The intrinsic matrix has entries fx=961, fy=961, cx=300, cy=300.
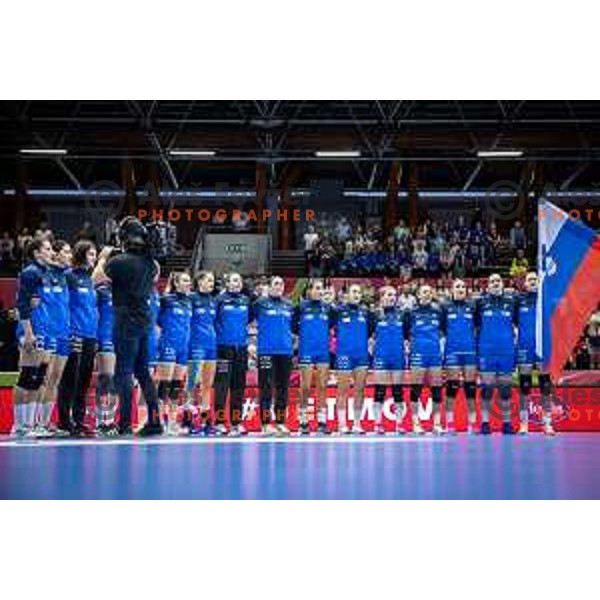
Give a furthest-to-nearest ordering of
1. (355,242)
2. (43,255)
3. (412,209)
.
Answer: (412,209) → (355,242) → (43,255)

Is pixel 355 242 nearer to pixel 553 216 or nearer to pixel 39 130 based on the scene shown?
pixel 39 130

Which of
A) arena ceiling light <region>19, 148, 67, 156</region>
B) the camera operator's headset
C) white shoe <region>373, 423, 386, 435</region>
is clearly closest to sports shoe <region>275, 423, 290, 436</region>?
white shoe <region>373, 423, 386, 435</region>

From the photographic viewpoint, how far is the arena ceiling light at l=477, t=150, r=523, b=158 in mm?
17453

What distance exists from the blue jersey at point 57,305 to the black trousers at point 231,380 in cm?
158

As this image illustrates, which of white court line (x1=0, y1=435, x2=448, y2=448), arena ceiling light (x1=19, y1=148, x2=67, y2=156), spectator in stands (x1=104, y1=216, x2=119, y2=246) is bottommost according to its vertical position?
white court line (x1=0, y1=435, x2=448, y2=448)

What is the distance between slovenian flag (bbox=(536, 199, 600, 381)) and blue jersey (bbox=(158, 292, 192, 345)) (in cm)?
329

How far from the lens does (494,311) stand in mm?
9430

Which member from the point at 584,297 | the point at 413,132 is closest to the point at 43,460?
the point at 584,297

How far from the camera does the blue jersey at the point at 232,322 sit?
29.6 feet

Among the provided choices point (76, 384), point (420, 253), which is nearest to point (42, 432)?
point (76, 384)

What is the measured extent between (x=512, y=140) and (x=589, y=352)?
718cm

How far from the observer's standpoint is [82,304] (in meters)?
8.22

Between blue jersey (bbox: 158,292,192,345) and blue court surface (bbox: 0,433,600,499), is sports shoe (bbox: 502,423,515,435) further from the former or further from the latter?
blue jersey (bbox: 158,292,192,345)

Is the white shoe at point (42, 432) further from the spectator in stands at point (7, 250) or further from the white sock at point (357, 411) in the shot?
the spectator in stands at point (7, 250)
